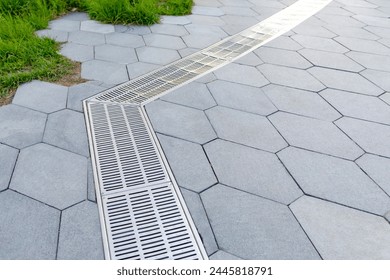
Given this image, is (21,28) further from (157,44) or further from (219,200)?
(219,200)

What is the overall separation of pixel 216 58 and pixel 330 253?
8.04 feet

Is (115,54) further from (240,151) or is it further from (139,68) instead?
(240,151)

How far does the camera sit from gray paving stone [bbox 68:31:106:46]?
11.8 feet

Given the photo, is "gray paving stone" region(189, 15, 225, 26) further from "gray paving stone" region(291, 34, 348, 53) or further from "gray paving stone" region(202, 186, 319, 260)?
"gray paving stone" region(202, 186, 319, 260)

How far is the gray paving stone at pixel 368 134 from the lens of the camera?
2.16 m

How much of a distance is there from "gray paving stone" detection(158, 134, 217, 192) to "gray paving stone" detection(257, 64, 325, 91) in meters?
1.34

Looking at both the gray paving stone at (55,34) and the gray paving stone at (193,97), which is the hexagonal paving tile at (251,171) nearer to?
the gray paving stone at (193,97)

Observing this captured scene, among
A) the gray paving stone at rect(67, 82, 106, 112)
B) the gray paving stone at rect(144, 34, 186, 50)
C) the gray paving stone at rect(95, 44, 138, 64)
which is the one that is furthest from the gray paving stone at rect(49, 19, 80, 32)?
the gray paving stone at rect(67, 82, 106, 112)

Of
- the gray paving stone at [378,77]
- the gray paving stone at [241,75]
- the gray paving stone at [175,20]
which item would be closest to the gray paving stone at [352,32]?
the gray paving stone at [378,77]

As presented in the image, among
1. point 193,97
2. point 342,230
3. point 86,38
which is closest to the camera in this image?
point 342,230

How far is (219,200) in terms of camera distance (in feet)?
5.67

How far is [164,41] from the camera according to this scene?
3734mm

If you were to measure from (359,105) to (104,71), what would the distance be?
241 centimetres

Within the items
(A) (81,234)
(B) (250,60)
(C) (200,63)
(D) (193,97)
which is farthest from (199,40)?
(A) (81,234)
